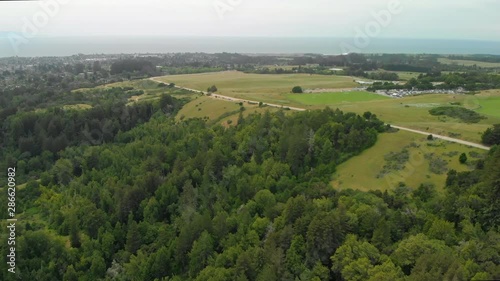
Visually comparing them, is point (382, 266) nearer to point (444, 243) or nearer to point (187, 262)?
point (444, 243)

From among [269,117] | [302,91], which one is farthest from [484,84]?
[269,117]

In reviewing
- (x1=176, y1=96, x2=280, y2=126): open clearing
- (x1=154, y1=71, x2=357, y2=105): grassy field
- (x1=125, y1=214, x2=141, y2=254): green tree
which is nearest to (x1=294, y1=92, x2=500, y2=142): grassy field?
(x1=176, y1=96, x2=280, y2=126): open clearing

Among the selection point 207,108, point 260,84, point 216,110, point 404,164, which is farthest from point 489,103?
point 260,84

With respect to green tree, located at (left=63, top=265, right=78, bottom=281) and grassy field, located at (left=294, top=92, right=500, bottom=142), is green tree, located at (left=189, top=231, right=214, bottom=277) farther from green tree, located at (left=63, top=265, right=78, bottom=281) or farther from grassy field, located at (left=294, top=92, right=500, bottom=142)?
grassy field, located at (left=294, top=92, right=500, bottom=142)

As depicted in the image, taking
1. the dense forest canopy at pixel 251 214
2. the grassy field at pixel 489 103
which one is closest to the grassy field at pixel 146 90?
the dense forest canopy at pixel 251 214

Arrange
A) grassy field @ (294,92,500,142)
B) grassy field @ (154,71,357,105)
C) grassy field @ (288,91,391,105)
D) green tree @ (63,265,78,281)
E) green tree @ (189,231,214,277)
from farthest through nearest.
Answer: grassy field @ (154,71,357,105)
grassy field @ (288,91,391,105)
grassy field @ (294,92,500,142)
green tree @ (63,265,78,281)
green tree @ (189,231,214,277)

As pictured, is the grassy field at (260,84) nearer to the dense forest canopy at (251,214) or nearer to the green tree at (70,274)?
the dense forest canopy at (251,214)
